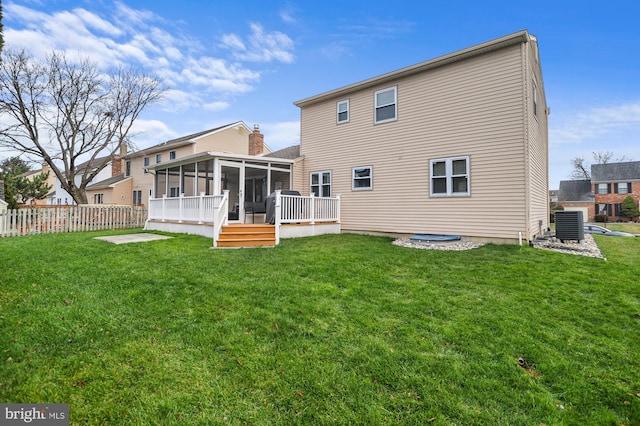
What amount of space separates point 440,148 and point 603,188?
4075cm

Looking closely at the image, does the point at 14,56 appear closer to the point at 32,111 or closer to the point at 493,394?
the point at 32,111

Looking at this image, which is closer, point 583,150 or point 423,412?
point 423,412

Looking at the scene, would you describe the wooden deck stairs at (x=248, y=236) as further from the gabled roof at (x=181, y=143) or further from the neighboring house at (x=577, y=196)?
the neighboring house at (x=577, y=196)

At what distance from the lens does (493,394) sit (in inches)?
98.7

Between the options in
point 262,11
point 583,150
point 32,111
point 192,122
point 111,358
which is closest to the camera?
point 111,358

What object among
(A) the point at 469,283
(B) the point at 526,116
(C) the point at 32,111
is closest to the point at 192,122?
(C) the point at 32,111

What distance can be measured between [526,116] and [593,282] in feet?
16.8

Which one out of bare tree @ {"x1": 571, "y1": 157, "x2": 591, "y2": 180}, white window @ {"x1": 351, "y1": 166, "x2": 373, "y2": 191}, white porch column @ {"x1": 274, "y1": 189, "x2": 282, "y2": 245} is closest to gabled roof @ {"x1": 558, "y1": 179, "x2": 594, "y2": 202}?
bare tree @ {"x1": 571, "y1": 157, "x2": 591, "y2": 180}

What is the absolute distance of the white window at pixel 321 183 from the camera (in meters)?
13.0

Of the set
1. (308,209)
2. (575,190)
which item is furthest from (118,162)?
(575,190)

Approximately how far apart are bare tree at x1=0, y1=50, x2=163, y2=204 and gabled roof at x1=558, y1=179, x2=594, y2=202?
4859 centimetres

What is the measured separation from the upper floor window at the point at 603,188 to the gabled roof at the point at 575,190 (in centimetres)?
109

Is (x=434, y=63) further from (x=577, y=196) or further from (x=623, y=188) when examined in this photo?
(x=577, y=196)

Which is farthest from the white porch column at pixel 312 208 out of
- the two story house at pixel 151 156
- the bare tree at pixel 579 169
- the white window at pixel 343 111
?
the bare tree at pixel 579 169
